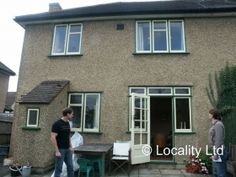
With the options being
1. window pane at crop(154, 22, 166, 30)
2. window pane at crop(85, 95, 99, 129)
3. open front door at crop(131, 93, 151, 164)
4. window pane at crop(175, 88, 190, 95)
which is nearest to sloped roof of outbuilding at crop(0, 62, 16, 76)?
window pane at crop(85, 95, 99, 129)

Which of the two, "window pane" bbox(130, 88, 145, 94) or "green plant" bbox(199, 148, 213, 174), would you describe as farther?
"window pane" bbox(130, 88, 145, 94)

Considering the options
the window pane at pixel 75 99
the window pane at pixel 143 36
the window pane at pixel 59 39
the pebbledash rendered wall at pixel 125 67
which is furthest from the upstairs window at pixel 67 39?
the window pane at pixel 143 36

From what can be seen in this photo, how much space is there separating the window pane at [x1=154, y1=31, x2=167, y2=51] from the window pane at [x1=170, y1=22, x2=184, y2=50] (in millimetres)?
331

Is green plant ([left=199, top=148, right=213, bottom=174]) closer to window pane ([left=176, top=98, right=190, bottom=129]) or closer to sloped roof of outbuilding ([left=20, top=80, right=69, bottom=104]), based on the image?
window pane ([left=176, top=98, right=190, bottom=129])

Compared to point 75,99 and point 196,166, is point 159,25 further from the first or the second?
point 196,166

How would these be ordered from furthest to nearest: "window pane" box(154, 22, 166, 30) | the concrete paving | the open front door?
"window pane" box(154, 22, 166, 30) < the open front door < the concrete paving

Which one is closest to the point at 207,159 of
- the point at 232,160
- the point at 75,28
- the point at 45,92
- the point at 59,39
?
the point at 232,160

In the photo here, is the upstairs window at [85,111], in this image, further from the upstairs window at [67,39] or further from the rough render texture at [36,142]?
the upstairs window at [67,39]

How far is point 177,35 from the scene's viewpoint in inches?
413

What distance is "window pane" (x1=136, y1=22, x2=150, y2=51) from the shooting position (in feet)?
34.4

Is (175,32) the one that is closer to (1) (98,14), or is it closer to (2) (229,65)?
(2) (229,65)

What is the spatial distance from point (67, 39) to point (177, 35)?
4.85m

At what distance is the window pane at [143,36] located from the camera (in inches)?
413

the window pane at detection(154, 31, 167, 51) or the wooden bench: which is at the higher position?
the window pane at detection(154, 31, 167, 51)
